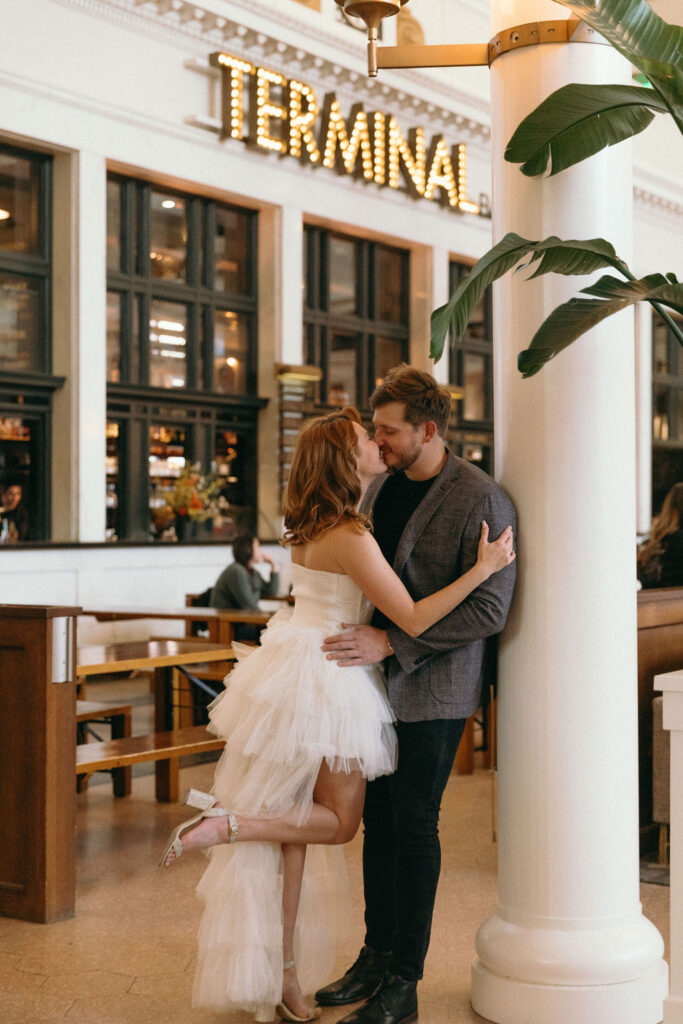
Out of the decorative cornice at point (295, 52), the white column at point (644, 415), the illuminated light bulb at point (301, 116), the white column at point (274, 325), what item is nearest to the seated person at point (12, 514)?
the white column at point (274, 325)

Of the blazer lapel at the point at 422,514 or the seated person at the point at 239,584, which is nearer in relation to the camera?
the blazer lapel at the point at 422,514

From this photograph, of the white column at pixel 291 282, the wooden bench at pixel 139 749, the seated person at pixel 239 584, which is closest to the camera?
the wooden bench at pixel 139 749

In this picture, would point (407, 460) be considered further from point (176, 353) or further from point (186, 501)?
point (176, 353)

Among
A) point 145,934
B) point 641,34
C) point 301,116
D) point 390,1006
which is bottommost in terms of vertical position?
point 145,934

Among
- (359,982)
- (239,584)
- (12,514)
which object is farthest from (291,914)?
(12,514)

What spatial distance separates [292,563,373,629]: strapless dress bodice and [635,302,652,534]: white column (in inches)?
615

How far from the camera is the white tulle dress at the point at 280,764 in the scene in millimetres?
2996

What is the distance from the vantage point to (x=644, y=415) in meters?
18.5

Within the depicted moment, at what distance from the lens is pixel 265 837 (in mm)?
3037

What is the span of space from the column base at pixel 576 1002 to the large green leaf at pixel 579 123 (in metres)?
2.08

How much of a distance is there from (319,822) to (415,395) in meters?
1.17

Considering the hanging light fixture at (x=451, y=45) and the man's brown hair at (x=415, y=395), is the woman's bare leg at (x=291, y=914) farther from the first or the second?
the hanging light fixture at (x=451, y=45)

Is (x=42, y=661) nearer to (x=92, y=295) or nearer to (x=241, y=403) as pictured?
(x=92, y=295)

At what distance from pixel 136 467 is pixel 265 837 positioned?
950 cm
